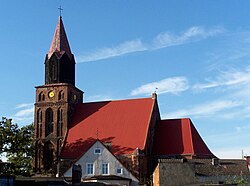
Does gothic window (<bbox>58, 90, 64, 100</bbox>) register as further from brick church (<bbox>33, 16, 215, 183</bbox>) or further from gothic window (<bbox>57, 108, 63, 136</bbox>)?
gothic window (<bbox>57, 108, 63, 136</bbox>)

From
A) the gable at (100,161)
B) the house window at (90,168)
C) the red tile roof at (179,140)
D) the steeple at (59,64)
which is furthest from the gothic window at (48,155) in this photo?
the red tile roof at (179,140)

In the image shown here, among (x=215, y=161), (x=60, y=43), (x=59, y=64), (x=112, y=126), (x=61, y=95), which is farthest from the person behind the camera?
(x=60, y=43)

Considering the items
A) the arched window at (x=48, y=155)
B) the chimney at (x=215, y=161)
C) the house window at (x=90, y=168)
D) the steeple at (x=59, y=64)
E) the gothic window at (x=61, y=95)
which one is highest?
the steeple at (x=59, y=64)

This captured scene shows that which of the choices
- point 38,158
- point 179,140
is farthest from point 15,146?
point 179,140

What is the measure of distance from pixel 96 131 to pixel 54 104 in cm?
697

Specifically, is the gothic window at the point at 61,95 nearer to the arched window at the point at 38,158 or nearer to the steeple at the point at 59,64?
the steeple at the point at 59,64

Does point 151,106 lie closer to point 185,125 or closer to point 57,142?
point 185,125

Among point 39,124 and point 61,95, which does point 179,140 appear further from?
point 39,124

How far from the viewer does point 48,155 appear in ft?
189

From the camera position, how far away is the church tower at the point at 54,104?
57688 mm

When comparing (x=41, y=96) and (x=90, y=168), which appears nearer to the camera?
(x=90, y=168)

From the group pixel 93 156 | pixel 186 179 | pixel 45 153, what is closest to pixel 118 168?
pixel 93 156

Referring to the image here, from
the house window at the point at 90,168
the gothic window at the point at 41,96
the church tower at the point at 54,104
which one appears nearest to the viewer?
the house window at the point at 90,168

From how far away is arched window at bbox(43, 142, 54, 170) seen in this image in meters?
57.3
